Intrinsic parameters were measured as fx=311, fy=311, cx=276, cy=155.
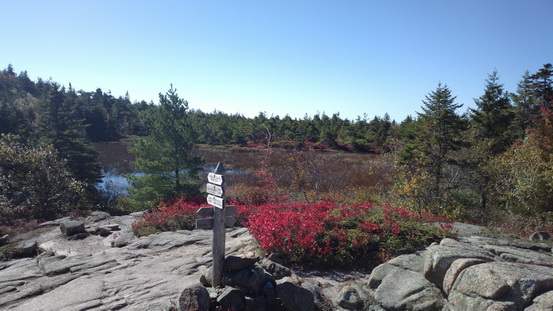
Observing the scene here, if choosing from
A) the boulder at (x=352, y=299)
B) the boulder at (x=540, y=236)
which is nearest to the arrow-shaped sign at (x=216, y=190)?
the boulder at (x=352, y=299)

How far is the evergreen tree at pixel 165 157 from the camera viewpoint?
14.3 meters

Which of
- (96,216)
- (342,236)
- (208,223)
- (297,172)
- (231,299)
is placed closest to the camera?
(231,299)

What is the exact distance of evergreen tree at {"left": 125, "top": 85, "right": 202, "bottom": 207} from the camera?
14336 millimetres

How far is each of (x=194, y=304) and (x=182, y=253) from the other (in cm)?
394

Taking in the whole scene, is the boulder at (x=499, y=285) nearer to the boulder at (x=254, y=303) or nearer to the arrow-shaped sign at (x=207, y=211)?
the boulder at (x=254, y=303)

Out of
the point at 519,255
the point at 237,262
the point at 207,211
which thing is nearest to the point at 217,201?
the point at 207,211

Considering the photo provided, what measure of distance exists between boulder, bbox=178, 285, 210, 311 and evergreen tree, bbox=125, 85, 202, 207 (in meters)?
10.4

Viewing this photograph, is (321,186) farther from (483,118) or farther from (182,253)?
(182,253)

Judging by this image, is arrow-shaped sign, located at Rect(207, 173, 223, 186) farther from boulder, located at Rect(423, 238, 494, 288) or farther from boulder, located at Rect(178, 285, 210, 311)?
boulder, located at Rect(423, 238, 494, 288)

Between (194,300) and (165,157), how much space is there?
10.6 m

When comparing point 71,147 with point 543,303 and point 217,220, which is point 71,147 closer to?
point 217,220

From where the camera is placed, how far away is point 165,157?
14.2 meters

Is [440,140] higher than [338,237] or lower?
higher

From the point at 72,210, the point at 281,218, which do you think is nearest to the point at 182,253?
the point at 281,218
